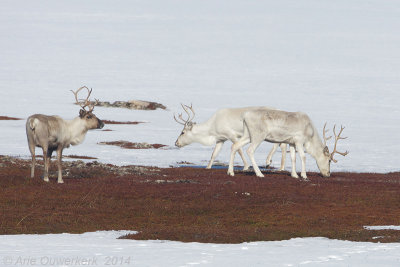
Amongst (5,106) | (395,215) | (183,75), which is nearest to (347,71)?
(183,75)

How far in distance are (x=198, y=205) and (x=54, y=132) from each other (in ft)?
17.0

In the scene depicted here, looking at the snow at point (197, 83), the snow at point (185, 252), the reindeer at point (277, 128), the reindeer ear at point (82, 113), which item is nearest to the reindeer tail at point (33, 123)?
the reindeer ear at point (82, 113)

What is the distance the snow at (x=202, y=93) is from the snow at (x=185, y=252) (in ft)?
0.08

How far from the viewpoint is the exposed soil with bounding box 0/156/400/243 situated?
1848 cm

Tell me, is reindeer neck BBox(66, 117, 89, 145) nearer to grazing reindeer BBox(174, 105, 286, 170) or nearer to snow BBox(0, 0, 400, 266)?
grazing reindeer BBox(174, 105, 286, 170)

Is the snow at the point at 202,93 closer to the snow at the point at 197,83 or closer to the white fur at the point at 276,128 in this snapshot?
the snow at the point at 197,83

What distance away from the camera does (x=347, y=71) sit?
152m

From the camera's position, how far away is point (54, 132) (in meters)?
24.2

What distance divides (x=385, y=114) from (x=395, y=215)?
73.5 meters

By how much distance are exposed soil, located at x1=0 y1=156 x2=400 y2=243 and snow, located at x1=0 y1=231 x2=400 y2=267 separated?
0.81 m

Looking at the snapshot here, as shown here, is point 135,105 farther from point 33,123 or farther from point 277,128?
point 33,123

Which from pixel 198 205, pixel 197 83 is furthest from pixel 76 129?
pixel 197 83

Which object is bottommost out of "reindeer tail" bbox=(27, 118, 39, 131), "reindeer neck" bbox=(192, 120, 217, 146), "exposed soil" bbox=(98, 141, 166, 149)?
"exposed soil" bbox=(98, 141, 166, 149)

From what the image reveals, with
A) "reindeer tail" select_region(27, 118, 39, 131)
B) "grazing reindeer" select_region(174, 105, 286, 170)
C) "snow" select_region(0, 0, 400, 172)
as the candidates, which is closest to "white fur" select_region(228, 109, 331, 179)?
"grazing reindeer" select_region(174, 105, 286, 170)
